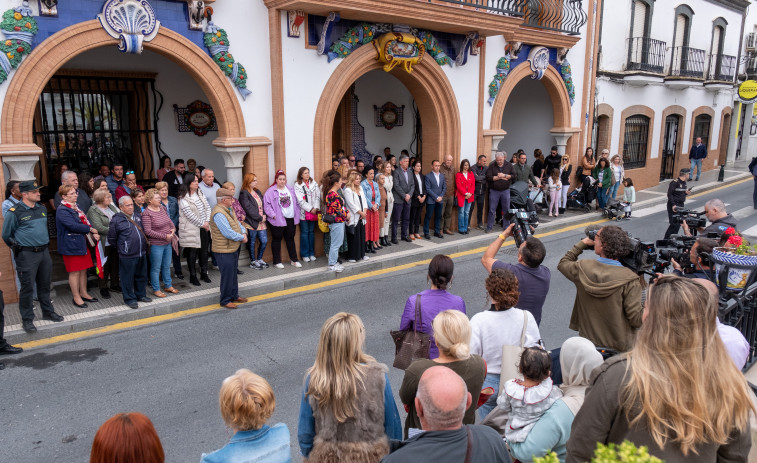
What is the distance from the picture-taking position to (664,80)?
19578 millimetres

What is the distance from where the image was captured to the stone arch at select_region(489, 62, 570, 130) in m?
13.7

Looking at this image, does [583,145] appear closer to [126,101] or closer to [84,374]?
[126,101]

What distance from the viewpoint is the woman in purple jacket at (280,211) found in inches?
387

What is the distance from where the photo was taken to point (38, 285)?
7.32m

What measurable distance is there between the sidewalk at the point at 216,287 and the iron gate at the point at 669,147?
1018cm

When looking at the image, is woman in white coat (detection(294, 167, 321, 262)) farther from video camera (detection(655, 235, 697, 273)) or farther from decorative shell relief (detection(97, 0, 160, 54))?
video camera (detection(655, 235, 697, 273))

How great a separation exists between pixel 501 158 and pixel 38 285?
9.45 m

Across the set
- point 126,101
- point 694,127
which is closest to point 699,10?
point 694,127

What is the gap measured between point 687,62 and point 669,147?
10.3 ft

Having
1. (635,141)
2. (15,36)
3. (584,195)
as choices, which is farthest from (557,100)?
(15,36)

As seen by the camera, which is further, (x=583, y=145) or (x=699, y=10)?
(x=699, y=10)

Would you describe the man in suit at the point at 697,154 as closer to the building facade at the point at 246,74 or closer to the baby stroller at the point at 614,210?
the baby stroller at the point at 614,210

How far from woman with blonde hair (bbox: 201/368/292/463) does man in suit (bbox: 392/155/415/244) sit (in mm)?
8897

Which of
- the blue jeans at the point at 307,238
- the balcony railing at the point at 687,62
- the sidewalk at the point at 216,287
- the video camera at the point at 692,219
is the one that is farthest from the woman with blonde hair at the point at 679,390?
the balcony railing at the point at 687,62
